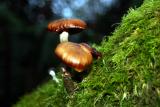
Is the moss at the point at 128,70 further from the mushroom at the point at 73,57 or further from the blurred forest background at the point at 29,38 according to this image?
the blurred forest background at the point at 29,38

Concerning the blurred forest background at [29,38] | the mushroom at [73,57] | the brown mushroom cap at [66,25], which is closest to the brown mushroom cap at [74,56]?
the mushroom at [73,57]

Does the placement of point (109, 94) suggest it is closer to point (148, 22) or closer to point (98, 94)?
point (98, 94)

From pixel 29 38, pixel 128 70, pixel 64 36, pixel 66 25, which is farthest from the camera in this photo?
pixel 29 38

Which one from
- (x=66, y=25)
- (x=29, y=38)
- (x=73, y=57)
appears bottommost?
(x=73, y=57)

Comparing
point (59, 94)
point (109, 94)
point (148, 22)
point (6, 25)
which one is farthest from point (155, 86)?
point (6, 25)

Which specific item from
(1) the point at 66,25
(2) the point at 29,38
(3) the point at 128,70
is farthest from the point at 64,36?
(2) the point at 29,38

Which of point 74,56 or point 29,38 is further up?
point 29,38

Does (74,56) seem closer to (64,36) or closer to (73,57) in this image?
(73,57)
